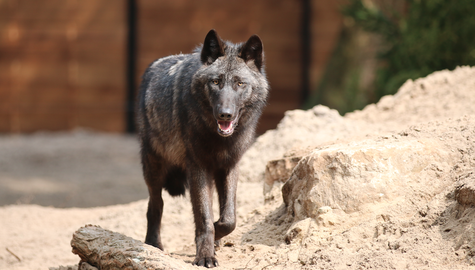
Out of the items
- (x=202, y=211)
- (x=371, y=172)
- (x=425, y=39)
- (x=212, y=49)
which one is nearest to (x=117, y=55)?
(x=425, y=39)

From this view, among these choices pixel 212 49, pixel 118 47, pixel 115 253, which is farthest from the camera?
pixel 118 47

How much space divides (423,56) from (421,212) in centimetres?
552

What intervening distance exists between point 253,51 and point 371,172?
1.40 meters

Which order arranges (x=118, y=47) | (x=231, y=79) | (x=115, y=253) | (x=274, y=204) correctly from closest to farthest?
1. (x=115, y=253)
2. (x=231, y=79)
3. (x=274, y=204)
4. (x=118, y=47)

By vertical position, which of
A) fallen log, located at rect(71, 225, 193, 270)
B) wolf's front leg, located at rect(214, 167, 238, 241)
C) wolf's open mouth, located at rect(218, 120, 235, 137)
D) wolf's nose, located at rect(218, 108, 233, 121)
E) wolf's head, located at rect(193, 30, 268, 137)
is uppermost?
wolf's head, located at rect(193, 30, 268, 137)

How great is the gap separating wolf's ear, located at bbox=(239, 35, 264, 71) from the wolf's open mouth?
659 millimetres

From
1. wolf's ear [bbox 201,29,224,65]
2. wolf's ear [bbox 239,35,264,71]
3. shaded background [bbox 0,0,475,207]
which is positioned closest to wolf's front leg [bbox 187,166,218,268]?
wolf's ear [bbox 201,29,224,65]

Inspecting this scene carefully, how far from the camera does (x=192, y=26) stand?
11320mm

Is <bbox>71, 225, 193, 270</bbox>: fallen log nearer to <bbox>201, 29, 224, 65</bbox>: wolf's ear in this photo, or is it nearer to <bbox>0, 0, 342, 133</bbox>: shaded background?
<bbox>201, 29, 224, 65</bbox>: wolf's ear

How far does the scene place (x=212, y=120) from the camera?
4.04 meters

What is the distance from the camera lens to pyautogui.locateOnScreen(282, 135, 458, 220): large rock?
3551mm

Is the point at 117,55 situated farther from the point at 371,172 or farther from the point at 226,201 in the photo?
the point at 371,172

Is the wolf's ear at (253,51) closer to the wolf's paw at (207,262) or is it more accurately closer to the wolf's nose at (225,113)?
the wolf's nose at (225,113)

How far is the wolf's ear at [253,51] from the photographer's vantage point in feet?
13.6
